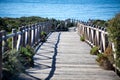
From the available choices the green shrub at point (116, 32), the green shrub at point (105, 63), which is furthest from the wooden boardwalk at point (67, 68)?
the green shrub at point (116, 32)

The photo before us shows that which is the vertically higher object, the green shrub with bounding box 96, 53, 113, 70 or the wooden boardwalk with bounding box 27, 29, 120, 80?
the green shrub with bounding box 96, 53, 113, 70

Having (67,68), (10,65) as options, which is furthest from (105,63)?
(10,65)

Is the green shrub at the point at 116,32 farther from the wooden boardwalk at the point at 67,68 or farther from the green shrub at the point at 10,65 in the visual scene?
the green shrub at the point at 10,65

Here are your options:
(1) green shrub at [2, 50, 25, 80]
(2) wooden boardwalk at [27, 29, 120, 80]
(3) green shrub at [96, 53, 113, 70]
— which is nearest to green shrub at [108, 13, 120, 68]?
(2) wooden boardwalk at [27, 29, 120, 80]

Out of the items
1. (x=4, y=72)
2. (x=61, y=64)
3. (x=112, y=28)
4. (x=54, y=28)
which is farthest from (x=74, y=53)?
(x=54, y=28)

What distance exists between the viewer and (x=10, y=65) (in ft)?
31.1

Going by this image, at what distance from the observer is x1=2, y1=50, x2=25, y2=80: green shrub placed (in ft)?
30.6

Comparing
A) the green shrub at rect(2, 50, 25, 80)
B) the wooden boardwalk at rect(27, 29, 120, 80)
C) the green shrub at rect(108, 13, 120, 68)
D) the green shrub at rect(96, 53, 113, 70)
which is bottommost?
the wooden boardwalk at rect(27, 29, 120, 80)

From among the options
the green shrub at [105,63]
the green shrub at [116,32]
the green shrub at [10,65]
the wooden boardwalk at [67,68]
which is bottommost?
the wooden boardwalk at [67,68]

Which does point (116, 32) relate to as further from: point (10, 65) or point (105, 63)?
point (10, 65)

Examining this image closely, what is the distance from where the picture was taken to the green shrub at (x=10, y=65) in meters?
9.34

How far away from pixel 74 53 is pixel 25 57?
170 inches

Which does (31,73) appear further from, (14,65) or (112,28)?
(112,28)

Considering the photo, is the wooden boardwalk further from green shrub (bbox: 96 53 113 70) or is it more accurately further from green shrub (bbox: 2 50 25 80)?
green shrub (bbox: 2 50 25 80)
